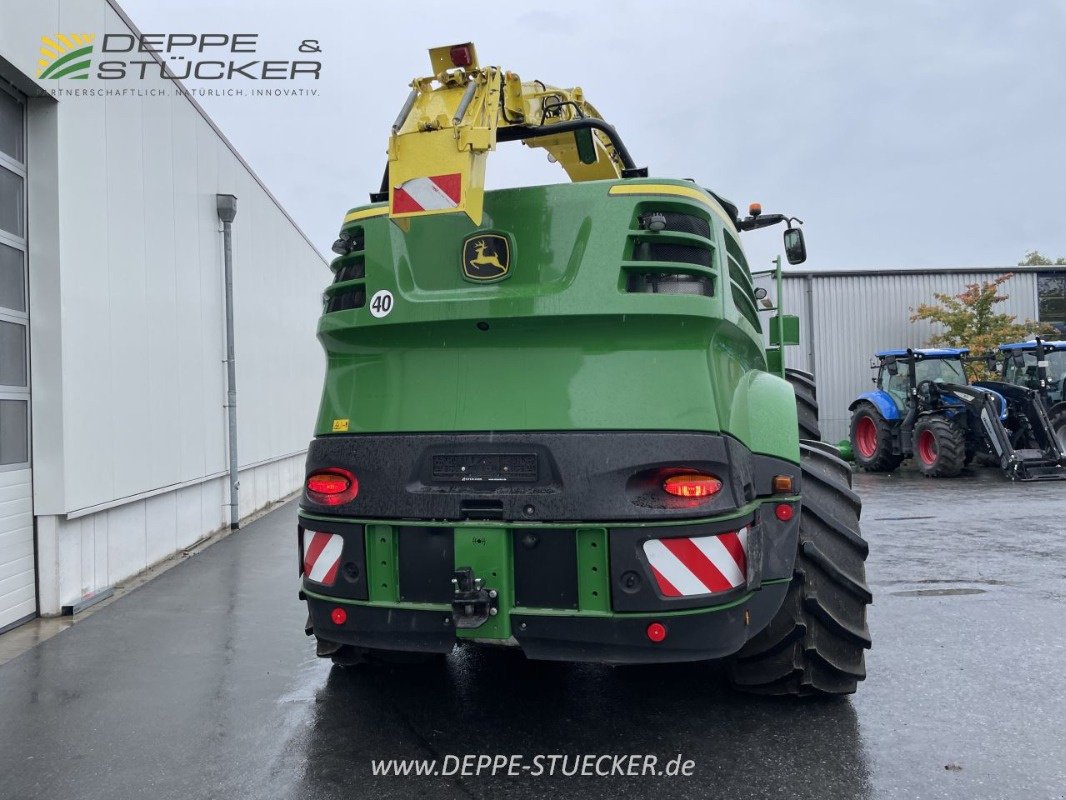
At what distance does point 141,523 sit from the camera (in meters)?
7.11

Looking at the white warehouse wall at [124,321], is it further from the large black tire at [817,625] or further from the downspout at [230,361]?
the large black tire at [817,625]

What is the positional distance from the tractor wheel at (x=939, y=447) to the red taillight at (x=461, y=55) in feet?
43.8

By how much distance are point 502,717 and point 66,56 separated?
17.5 ft

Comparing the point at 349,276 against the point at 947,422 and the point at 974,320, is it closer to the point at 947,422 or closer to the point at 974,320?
the point at 947,422

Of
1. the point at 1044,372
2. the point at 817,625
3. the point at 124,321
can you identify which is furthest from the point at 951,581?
the point at 1044,372

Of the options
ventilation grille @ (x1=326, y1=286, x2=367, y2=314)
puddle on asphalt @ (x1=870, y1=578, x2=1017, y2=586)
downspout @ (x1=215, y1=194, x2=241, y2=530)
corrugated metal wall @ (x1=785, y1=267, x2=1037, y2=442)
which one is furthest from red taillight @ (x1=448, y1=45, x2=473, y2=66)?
corrugated metal wall @ (x1=785, y1=267, x2=1037, y2=442)

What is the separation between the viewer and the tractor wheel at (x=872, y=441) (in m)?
16.4

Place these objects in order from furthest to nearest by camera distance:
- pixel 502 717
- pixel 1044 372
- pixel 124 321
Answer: pixel 1044 372 → pixel 124 321 → pixel 502 717

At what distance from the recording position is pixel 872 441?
17.5 meters

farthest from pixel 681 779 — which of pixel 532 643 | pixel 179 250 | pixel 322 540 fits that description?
pixel 179 250

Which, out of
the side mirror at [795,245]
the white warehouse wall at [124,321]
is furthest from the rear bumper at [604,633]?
the white warehouse wall at [124,321]

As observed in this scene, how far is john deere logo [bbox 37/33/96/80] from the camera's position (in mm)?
5551

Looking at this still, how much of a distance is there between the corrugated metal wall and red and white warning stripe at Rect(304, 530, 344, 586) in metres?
20.0

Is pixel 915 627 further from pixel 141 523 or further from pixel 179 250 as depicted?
pixel 179 250
